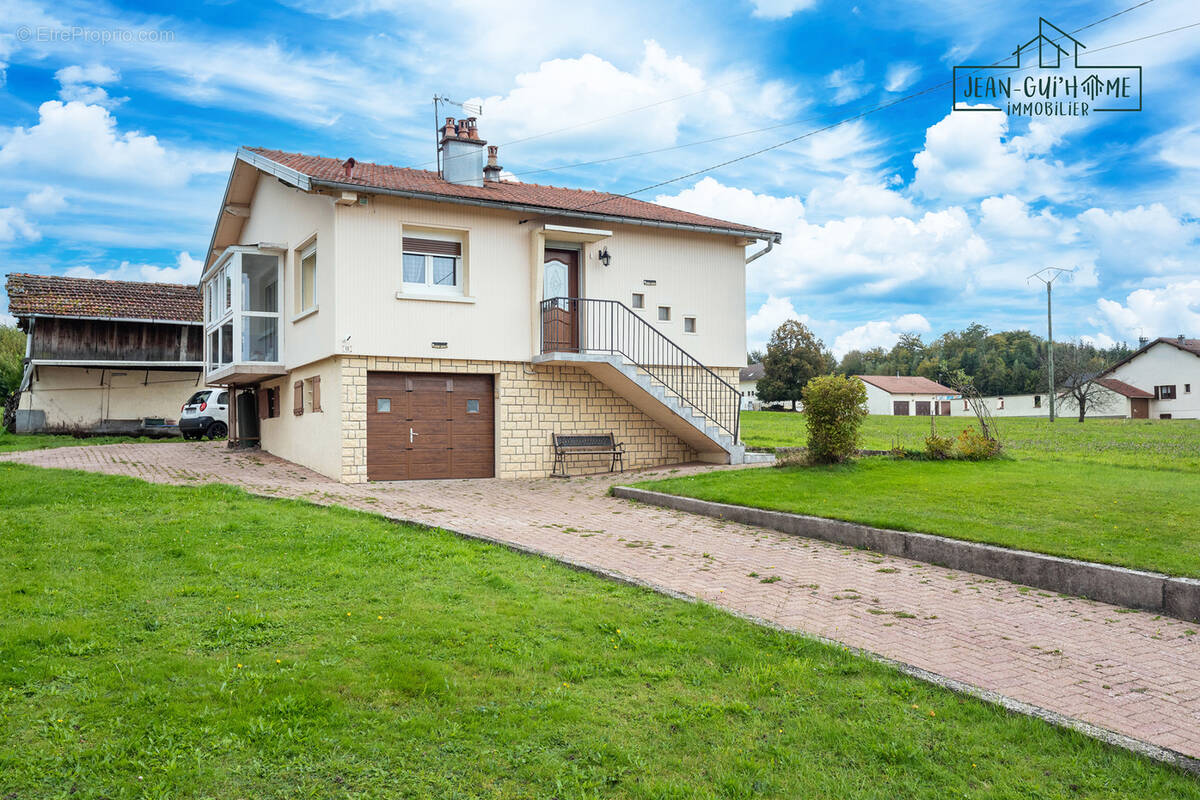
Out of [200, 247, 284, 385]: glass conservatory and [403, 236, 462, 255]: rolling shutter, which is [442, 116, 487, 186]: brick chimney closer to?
[403, 236, 462, 255]: rolling shutter

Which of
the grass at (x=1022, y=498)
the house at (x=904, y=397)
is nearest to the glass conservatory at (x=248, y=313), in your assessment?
the grass at (x=1022, y=498)

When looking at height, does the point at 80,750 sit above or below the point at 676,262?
below

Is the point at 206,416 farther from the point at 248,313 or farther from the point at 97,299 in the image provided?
the point at 248,313

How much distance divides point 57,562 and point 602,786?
578 cm

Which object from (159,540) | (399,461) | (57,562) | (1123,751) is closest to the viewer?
(1123,751)

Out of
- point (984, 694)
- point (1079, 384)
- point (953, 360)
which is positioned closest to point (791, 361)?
point (1079, 384)

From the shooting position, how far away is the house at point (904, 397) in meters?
76.3

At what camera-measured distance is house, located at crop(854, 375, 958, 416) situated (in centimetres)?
7631

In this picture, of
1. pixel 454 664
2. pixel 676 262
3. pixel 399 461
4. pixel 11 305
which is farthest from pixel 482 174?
pixel 11 305

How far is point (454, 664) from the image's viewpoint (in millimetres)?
4688

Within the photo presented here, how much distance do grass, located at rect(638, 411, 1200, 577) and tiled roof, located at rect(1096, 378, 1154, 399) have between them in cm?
4931

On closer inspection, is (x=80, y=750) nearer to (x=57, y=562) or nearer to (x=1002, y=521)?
(x=57, y=562)

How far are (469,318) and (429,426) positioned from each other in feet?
7.41

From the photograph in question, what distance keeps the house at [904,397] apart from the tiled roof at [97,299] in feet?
198
